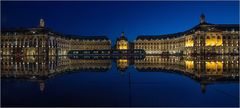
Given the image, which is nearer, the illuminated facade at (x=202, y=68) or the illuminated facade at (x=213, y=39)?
the illuminated facade at (x=202, y=68)

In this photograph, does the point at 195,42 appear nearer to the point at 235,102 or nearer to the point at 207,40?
the point at 207,40

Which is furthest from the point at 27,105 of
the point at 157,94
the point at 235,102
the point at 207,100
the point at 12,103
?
the point at 235,102

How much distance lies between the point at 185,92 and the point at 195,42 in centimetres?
13005

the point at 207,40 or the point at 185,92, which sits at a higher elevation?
the point at 207,40

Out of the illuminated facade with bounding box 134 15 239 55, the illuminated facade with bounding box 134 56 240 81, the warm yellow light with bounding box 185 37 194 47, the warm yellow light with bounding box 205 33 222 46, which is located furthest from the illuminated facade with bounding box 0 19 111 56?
the illuminated facade with bounding box 134 56 240 81

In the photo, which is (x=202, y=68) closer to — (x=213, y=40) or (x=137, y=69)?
(x=137, y=69)

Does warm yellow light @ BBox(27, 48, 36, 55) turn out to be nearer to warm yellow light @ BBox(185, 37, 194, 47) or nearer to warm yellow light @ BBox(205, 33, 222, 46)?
warm yellow light @ BBox(185, 37, 194, 47)

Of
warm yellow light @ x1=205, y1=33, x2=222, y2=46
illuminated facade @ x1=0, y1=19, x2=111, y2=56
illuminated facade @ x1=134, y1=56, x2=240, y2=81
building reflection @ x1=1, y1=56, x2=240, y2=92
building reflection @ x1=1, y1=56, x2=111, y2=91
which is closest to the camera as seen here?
building reflection @ x1=1, y1=56, x2=240, y2=92

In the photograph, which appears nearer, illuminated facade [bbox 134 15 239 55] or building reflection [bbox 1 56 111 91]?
building reflection [bbox 1 56 111 91]

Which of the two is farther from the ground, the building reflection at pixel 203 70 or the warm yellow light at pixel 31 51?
the warm yellow light at pixel 31 51

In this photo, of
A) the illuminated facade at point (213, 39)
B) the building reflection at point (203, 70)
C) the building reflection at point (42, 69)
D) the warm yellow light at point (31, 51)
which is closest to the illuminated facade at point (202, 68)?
the building reflection at point (203, 70)

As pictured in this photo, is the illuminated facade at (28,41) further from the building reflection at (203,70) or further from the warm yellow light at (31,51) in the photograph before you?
the building reflection at (203,70)

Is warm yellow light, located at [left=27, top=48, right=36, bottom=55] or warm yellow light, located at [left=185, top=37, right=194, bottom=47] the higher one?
warm yellow light, located at [left=185, top=37, right=194, bottom=47]

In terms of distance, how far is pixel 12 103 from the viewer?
7887 millimetres
